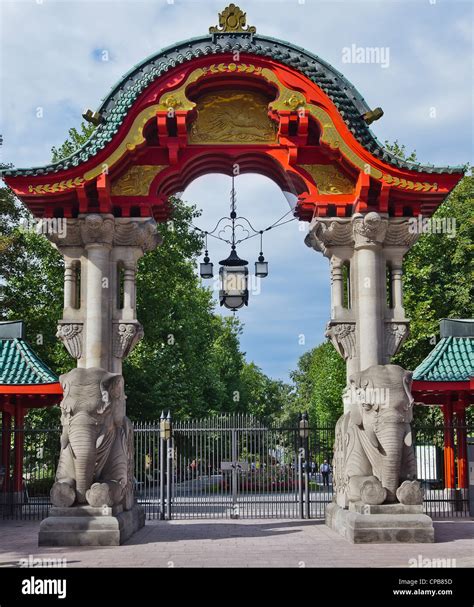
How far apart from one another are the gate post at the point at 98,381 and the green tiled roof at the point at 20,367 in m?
4.74

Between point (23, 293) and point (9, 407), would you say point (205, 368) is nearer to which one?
point (23, 293)

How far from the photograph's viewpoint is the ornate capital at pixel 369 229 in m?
14.3

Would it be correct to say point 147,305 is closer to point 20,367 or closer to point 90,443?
point 20,367

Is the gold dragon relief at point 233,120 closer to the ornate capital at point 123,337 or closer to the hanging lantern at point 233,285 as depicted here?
the hanging lantern at point 233,285

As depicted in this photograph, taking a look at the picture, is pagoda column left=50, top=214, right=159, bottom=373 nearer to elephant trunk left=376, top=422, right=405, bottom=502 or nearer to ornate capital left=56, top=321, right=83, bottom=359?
ornate capital left=56, top=321, right=83, bottom=359

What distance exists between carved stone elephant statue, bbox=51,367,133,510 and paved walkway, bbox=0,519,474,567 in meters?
0.89

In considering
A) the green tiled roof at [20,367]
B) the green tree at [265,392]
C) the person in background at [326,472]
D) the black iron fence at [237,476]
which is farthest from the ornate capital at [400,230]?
the green tree at [265,392]

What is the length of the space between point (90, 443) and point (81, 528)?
52.7 inches

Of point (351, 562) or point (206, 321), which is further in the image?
point (206, 321)

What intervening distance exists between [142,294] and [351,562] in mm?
23409

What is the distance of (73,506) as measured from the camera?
12445 mm

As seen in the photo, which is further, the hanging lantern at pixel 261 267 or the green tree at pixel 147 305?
the green tree at pixel 147 305

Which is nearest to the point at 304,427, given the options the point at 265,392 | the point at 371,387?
the point at 371,387
